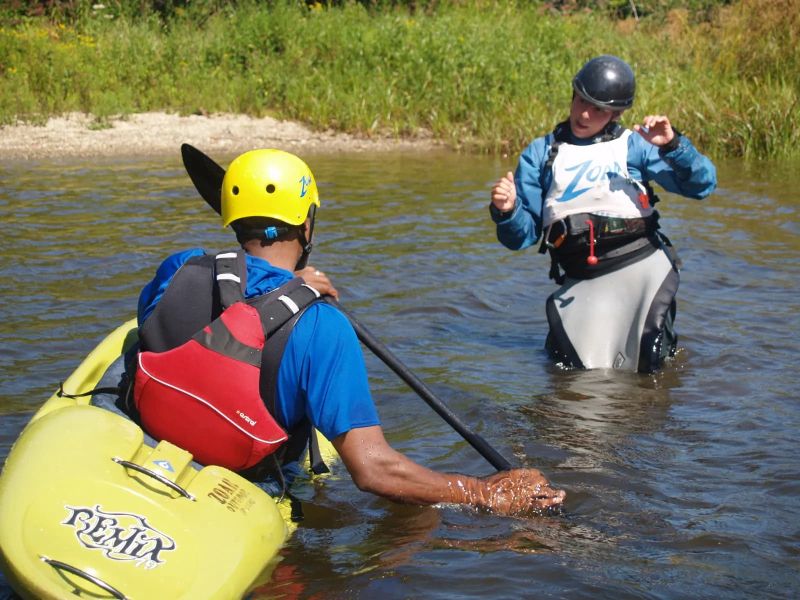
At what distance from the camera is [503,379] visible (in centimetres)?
643

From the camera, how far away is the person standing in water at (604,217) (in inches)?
232

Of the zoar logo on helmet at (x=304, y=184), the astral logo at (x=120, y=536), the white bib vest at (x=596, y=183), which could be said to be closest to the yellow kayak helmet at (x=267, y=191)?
the zoar logo on helmet at (x=304, y=184)

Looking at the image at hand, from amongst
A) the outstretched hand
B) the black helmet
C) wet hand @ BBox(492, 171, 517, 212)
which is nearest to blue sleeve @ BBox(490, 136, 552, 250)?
wet hand @ BBox(492, 171, 517, 212)

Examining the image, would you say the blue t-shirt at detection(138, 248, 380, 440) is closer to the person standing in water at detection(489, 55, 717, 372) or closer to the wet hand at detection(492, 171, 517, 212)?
the wet hand at detection(492, 171, 517, 212)

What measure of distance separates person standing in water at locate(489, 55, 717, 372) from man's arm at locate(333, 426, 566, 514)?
1899 mm

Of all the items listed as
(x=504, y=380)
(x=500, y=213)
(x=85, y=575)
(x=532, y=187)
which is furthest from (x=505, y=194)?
(x=85, y=575)

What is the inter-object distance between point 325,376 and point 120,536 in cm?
77

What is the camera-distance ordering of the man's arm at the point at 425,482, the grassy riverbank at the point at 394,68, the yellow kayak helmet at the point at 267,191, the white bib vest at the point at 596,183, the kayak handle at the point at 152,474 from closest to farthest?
1. the kayak handle at the point at 152,474
2. the man's arm at the point at 425,482
3. the yellow kayak helmet at the point at 267,191
4. the white bib vest at the point at 596,183
5. the grassy riverbank at the point at 394,68

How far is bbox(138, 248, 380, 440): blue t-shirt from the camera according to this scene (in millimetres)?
3566

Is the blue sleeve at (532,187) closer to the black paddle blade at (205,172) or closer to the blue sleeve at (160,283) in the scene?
the black paddle blade at (205,172)

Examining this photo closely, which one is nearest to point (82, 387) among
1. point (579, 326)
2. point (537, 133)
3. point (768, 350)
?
point (579, 326)

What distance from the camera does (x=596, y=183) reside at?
6027 mm

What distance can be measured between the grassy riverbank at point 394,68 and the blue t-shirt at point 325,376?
9994 mm

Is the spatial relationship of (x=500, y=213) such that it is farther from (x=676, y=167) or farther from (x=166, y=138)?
(x=166, y=138)
